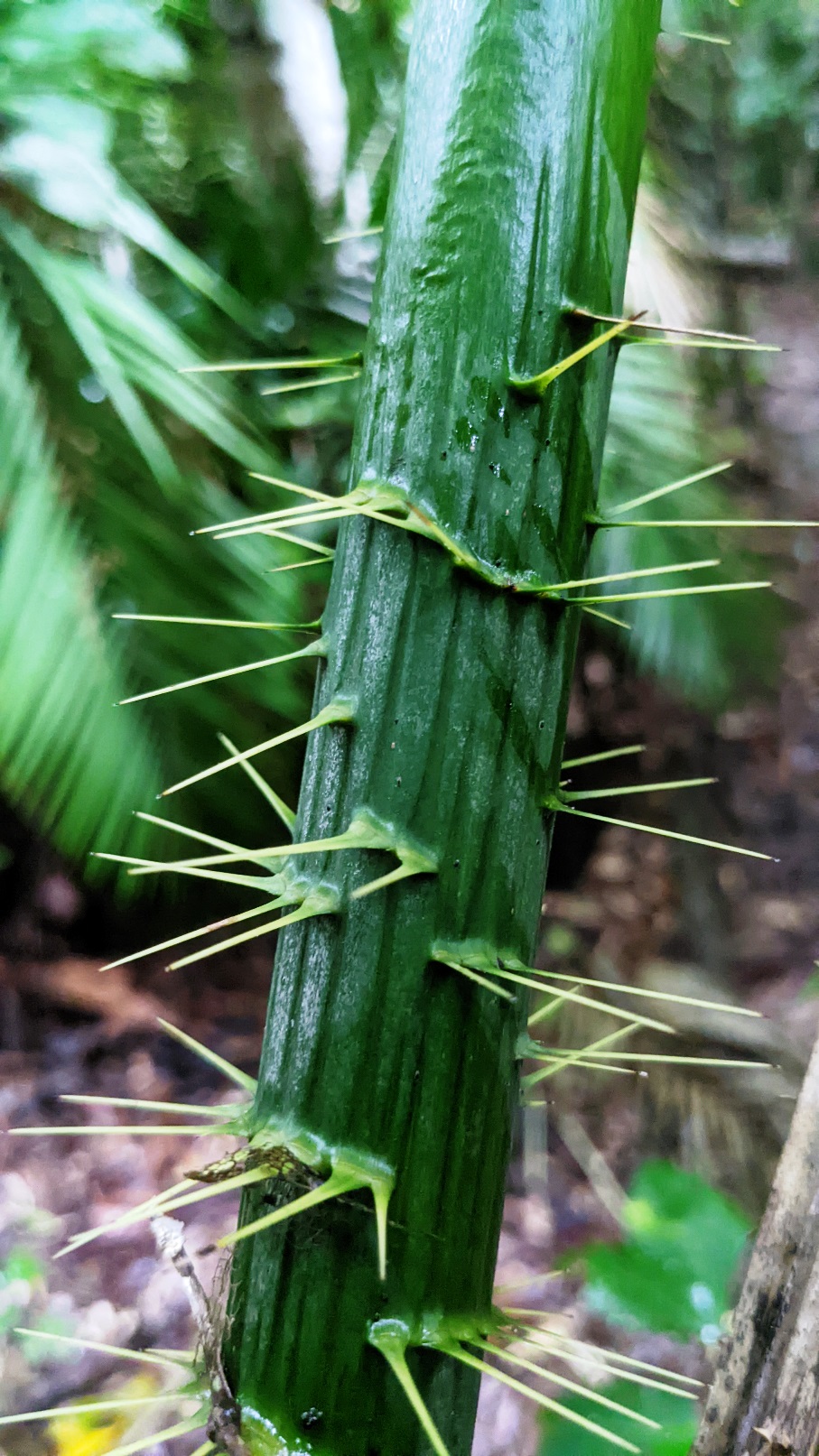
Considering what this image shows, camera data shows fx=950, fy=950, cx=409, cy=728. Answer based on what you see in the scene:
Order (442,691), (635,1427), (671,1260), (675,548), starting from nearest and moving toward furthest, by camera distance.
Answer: (442,691), (635,1427), (671,1260), (675,548)

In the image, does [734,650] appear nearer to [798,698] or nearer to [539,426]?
[798,698]

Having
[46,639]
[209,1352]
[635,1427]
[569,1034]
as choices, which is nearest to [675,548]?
[569,1034]

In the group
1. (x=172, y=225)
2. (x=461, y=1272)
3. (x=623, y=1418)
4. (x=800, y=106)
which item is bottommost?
(x=623, y=1418)

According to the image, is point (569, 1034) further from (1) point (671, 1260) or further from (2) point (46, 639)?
(2) point (46, 639)

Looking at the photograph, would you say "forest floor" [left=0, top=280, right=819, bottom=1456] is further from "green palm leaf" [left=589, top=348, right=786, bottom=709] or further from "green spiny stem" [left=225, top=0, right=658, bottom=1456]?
"green spiny stem" [left=225, top=0, right=658, bottom=1456]

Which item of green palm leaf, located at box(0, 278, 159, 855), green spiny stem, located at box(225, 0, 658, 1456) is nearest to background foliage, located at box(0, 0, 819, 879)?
green palm leaf, located at box(0, 278, 159, 855)

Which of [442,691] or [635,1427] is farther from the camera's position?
[635,1427]

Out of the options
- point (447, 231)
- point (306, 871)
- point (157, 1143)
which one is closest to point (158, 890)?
point (157, 1143)

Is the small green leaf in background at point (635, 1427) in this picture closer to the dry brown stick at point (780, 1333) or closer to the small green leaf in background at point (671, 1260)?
the small green leaf in background at point (671, 1260)
